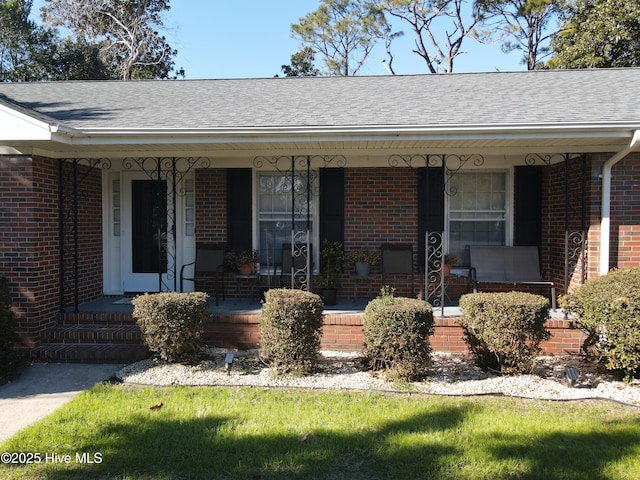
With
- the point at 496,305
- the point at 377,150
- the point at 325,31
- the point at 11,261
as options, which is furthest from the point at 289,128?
the point at 325,31

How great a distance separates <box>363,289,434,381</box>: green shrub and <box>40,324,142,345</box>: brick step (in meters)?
3.09

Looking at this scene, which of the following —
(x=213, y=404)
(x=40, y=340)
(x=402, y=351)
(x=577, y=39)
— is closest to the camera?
(x=213, y=404)

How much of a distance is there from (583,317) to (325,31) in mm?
23041

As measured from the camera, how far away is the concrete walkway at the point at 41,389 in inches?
167

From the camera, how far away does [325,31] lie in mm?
25062

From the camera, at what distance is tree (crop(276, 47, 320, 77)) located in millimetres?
Result: 25523

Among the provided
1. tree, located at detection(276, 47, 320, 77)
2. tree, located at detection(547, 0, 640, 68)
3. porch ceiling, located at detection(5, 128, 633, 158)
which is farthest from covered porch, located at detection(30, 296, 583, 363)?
tree, located at detection(276, 47, 320, 77)

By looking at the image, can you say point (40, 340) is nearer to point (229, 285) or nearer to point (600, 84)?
point (229, 285)

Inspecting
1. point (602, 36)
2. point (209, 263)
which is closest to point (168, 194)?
point (209, 263)

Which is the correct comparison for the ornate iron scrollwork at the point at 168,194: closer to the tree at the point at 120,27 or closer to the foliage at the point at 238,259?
the foliage at the point at 238,259

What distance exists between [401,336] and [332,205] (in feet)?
11.0

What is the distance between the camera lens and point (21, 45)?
70.3 feet

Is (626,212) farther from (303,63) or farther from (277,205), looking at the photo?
(303,63)

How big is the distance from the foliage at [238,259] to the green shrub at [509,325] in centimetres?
359
